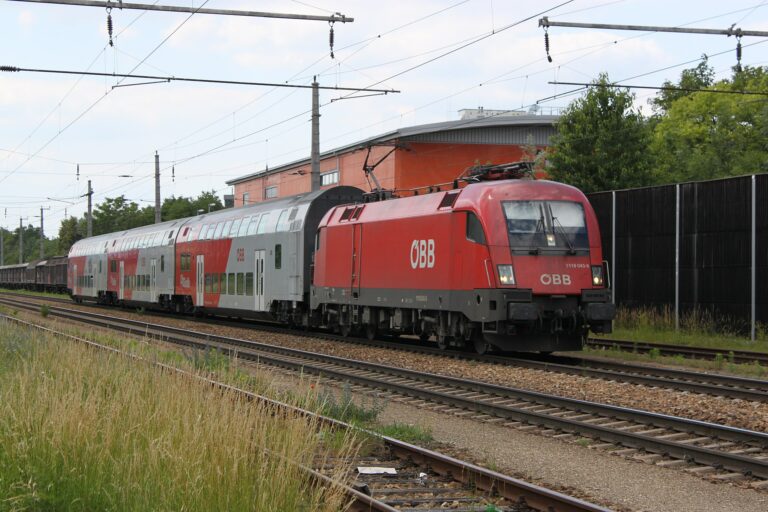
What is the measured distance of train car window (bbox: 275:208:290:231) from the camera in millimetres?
25941

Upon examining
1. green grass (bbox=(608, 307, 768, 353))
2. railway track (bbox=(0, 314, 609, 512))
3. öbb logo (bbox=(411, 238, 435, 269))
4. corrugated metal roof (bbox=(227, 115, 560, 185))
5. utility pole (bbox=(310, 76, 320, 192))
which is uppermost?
corrugated metal roof (bbox=(227, 115, 560, 185))

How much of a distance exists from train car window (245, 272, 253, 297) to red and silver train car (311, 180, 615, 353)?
31.9 ft

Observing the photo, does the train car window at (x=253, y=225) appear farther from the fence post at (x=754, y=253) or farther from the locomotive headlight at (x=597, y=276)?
the fence post at (x=754, y=253)

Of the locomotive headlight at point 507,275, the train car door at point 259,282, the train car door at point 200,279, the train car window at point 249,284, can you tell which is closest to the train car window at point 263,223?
the train car door at point 259,282

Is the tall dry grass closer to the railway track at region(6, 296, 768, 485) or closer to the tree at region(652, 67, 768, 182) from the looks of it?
the railway track at region(6, 296, 768, 485)

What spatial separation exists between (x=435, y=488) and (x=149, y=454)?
242cm

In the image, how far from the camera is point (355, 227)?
70.7 ft

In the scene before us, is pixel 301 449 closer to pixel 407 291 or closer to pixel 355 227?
pixel 407 291

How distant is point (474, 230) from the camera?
1658cm

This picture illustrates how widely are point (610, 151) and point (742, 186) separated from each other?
24595 millimetres

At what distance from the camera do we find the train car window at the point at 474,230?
16.4 meters

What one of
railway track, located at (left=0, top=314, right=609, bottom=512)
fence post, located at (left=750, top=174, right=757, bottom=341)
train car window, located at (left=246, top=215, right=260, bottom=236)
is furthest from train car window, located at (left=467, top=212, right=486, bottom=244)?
train car window, located at (left=246, top=215, right=260, bottom=236)

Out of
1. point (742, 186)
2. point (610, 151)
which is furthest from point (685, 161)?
point (742, 186)

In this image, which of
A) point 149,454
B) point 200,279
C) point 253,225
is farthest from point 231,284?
point 149,454
